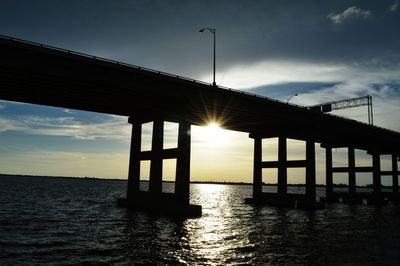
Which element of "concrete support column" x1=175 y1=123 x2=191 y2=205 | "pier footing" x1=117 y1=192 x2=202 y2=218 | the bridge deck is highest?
the bridge deck

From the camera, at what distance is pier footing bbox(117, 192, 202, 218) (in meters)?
49.5

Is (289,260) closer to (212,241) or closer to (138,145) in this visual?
(212,241)

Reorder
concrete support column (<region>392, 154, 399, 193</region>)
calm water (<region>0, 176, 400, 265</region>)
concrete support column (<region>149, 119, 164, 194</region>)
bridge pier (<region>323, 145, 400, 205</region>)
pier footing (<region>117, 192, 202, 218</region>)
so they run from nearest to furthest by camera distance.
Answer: calm water (<region>0, 176, 400, 265</region>), pier footing (<region>117, 192, 202, 218</region>), concrete support column (<region>149, 119, 164, 194</region>), bridge pier (<region>323, 145, 400, 205</region>), concrete support column (<region>392, 154, 399, 193</region>)

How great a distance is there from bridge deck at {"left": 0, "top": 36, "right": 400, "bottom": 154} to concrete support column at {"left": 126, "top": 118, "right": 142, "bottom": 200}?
10.1 feet

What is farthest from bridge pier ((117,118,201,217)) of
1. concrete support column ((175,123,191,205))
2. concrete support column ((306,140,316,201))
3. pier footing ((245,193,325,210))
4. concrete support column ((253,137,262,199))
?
pier footing ((245,193,325,210))

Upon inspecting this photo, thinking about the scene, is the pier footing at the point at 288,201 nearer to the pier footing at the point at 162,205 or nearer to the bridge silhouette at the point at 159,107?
the bridge silhouette at the point at 159,107

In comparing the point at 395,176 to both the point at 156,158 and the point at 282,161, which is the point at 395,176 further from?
the point at 156,158

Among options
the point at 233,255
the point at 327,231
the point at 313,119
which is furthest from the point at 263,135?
the point at 233,255

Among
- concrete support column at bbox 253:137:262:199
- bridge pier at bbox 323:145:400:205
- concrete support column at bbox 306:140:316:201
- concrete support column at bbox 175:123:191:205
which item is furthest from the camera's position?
bridge pier at bbox 323:145:400:205

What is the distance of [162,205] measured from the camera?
53000mm

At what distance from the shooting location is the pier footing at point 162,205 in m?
49.5

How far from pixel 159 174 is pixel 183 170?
6.33m

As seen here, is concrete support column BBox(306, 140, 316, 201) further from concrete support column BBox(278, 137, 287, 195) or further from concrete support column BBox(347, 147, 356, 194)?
concrete support column BBox(347, 147, 356, 194)

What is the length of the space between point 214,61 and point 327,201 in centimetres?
6153
